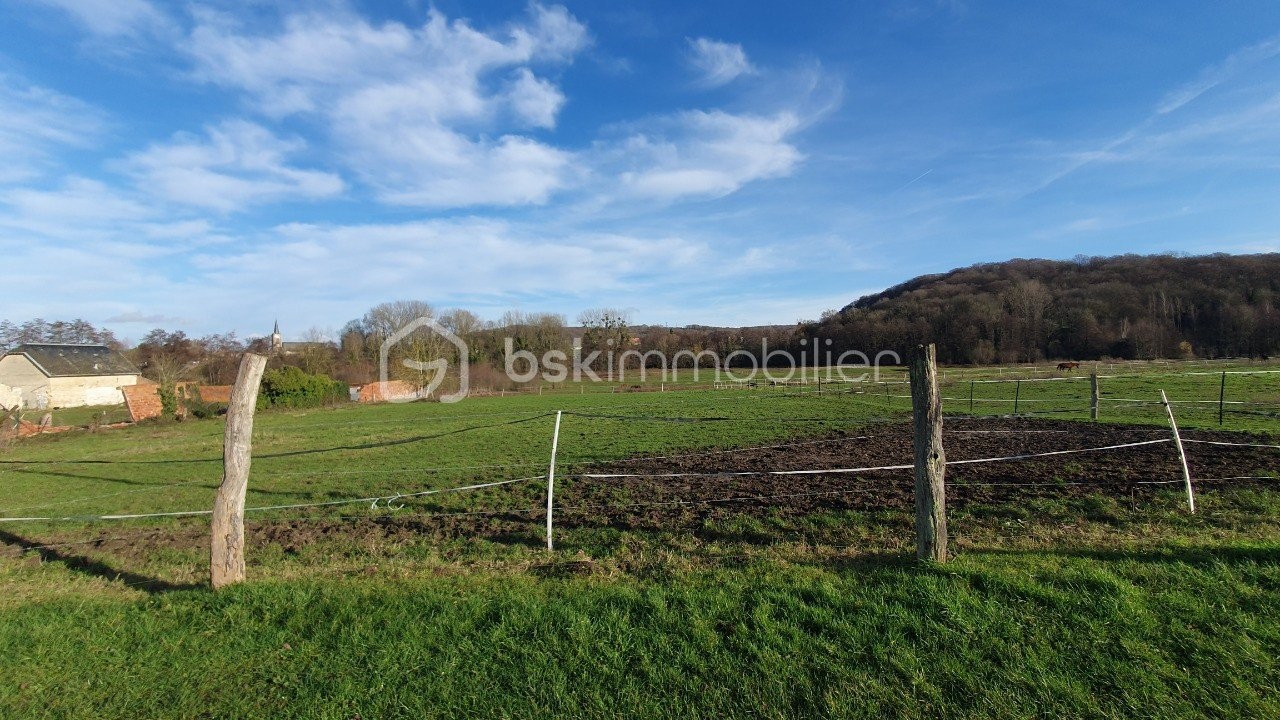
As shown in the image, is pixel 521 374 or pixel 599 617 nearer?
pixel 599 617

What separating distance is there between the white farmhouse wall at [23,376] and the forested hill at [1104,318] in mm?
102243

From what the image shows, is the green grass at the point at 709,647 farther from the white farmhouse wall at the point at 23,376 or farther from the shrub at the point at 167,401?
the white farmhouse wall at the point at 23,376

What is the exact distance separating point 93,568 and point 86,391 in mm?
71549

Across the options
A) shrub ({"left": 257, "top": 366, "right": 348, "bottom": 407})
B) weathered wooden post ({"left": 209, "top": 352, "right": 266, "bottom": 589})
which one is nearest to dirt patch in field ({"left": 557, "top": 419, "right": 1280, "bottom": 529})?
weathered wooden post ({"left": 209, "top": 352, "right": 266, "bottom": 589})

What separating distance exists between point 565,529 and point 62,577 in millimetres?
5601

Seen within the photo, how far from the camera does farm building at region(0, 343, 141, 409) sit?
52812 mm

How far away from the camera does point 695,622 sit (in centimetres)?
357

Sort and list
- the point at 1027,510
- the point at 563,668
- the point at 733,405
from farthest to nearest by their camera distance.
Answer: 1. the point at 733,405
2. the point at 1027,510
3. the point at 563,668

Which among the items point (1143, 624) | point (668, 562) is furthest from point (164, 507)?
point (1143, 624)

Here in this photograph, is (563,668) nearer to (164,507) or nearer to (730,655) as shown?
(730,655)

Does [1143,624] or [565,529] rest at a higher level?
[1143,624]

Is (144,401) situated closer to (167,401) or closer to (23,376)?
(167,401)

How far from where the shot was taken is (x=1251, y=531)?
544cm

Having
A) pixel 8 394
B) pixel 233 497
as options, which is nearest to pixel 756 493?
pixel 233 497
